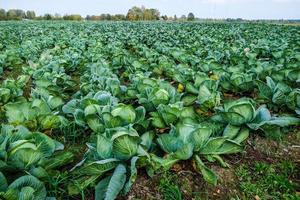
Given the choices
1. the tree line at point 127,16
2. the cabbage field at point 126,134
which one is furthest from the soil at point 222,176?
the tree line at point 127,16

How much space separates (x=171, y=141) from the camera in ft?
8.51

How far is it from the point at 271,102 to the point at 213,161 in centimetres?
169

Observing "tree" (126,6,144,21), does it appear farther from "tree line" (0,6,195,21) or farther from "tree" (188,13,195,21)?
"tree" (188,13,195,21)

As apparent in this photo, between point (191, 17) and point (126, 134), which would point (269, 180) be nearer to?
point (126, 134)

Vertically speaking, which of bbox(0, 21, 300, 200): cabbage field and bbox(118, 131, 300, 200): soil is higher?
bbox(0, 21, 300, 200): cabbage field

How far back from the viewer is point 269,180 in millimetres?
2590

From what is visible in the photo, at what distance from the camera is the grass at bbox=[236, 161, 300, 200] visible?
2.44 metres

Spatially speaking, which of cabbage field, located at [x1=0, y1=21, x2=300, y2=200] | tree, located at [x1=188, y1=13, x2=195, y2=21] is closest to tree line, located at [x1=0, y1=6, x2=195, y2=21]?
tree, located at [x1=188, y1=13, x2=195, y2=21]

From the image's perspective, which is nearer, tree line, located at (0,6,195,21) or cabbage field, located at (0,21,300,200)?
cabbage field, located at (0,21,300,200)

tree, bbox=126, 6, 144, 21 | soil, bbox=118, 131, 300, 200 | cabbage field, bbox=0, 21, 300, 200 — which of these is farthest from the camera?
tree, bbox=126, 6, 144, 21

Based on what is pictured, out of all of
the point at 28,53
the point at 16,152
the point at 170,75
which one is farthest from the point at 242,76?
the point at 28,53

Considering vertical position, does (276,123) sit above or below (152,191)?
above

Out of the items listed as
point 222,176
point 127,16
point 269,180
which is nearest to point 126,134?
point 222,176

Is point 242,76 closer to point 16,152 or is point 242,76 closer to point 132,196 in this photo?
point 132,196
